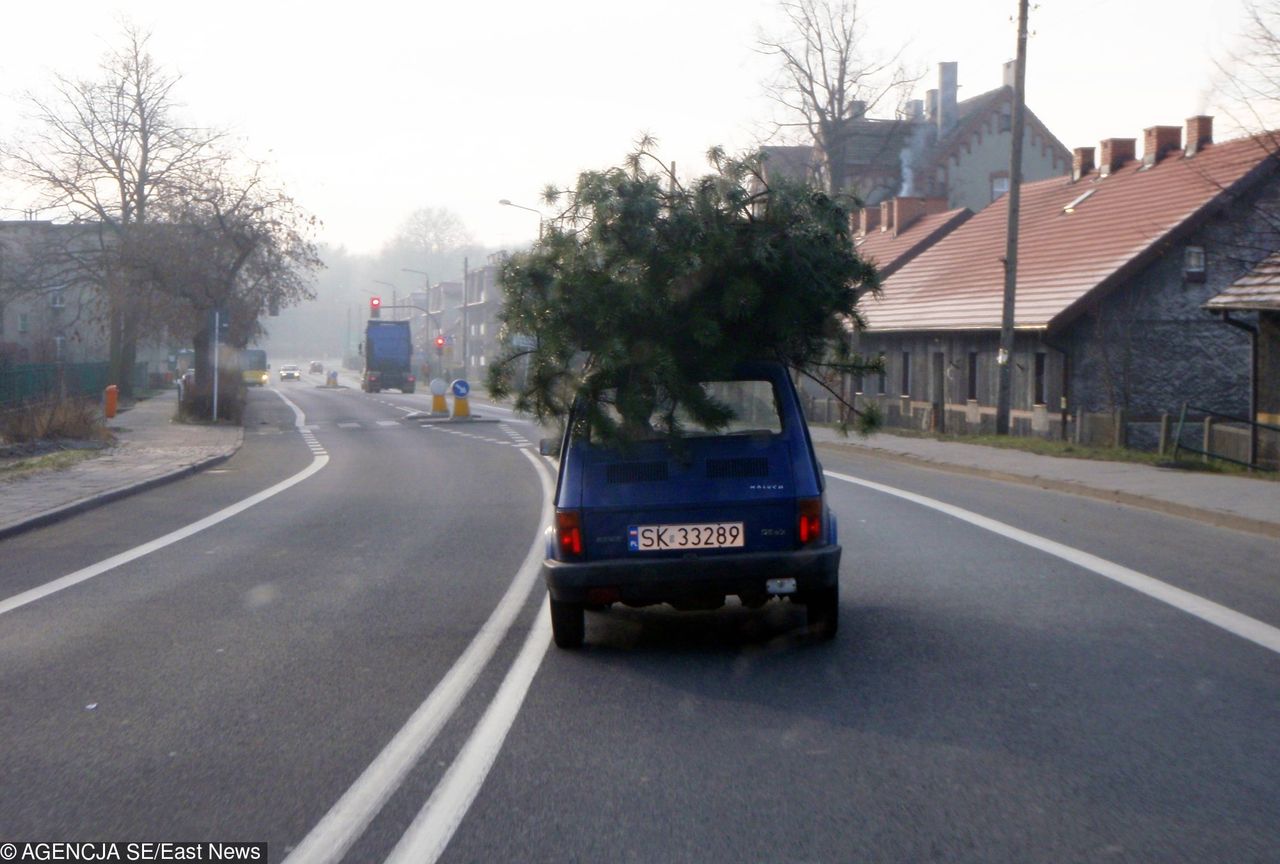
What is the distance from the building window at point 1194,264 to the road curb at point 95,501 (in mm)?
21904

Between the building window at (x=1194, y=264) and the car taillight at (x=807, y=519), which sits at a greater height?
the building window at (x=1194, y=264)

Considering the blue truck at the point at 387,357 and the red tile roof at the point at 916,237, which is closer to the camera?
the red tile roof at the point at 916,237

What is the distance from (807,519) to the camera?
24.1ft

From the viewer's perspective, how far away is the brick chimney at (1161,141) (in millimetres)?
35625

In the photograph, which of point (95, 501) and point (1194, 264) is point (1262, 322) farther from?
point (95, 501)

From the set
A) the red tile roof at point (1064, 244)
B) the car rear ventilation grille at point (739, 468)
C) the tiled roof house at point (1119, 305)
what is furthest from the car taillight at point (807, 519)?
the tiled roof house at point (1119, 305)

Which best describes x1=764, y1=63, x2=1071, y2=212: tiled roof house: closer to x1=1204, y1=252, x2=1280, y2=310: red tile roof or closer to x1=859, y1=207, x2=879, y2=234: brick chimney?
x1=859, y1=207, x2=879, y2=234: brick chimney

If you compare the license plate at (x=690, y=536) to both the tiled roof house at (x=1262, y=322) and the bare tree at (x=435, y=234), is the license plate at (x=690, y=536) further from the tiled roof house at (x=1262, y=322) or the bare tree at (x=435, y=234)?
the bare tree at (x=435, y=234)

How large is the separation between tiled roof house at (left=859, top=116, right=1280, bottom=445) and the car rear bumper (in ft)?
68.0

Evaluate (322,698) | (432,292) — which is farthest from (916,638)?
(432,292)

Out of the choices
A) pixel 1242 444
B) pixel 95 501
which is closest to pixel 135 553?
pixel 95 501

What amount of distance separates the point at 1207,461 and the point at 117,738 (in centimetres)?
1924

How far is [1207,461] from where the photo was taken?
70.3ft

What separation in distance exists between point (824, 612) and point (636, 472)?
140 centimetres
